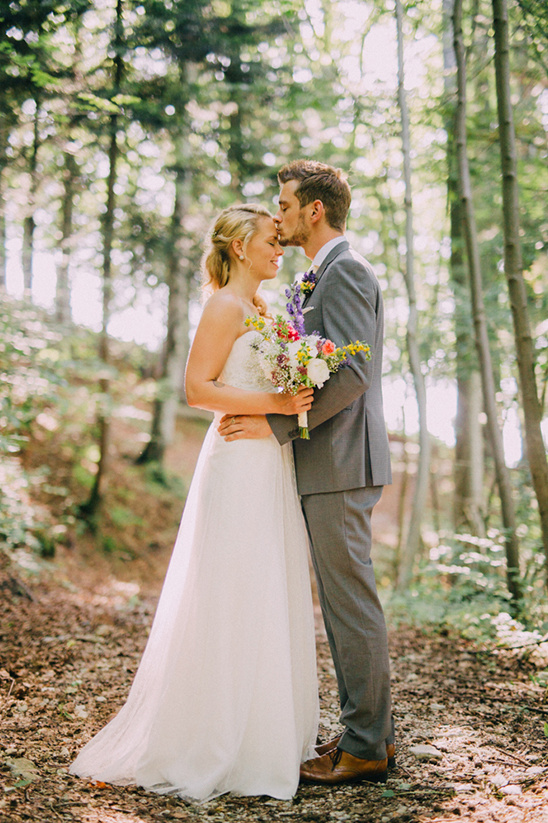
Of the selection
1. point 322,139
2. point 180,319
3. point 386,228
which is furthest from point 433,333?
point 180,319

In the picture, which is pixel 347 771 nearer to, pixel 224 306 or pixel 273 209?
pixel 224 306

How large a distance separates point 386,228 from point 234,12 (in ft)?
12.8

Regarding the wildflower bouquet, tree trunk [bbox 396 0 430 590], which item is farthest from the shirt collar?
tree trunk [bbox 396 0 430 590]

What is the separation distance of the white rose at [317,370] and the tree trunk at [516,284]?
2.08m

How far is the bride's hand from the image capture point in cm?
279

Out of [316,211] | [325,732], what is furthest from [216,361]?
[325,732]

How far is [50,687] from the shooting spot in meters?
3.78

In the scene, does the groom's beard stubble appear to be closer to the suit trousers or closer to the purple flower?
the purple flower

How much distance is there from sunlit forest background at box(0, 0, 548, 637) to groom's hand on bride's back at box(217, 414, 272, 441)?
2053mm

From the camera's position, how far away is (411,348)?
6430mm

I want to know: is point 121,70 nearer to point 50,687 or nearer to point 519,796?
point 50,687

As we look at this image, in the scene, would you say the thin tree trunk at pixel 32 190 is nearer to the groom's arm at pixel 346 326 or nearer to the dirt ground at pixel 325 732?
the dirt ground at pixel 325 732

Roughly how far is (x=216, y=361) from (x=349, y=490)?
0.93 metres

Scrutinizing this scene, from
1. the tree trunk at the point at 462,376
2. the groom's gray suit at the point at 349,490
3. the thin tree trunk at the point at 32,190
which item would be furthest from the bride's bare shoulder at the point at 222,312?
the tree trunk at the point at 462,376
